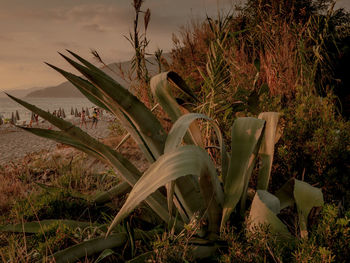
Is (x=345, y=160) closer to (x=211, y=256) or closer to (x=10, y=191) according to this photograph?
(x=211, y=256)

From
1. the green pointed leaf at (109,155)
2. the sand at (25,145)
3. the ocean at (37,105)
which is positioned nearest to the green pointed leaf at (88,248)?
the green pointed leaf at (109,155)

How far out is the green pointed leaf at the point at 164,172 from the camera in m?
0.90

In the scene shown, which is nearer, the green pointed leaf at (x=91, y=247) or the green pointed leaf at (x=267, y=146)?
the green pointed leaf at (x=91, y=247)

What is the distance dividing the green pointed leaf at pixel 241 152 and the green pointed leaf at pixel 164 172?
0.37 m

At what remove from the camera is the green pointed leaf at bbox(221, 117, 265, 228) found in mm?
1418

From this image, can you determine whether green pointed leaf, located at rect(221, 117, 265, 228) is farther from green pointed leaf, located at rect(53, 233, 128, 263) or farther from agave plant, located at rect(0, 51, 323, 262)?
green pointed leaf, located at rect(53, 233, 128, 263)

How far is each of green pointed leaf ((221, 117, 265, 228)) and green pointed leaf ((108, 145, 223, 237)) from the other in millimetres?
374

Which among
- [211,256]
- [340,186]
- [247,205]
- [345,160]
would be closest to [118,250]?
[211,256]

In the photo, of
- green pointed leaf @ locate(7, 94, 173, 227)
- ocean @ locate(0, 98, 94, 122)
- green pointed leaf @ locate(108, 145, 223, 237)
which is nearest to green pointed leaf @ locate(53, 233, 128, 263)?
green pointed leaf @ locate(7, 94, 173, 227)

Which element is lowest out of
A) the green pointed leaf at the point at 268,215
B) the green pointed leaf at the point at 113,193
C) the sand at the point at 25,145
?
the sand at the point at 25,145

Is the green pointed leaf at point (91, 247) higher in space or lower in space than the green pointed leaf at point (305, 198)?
lower

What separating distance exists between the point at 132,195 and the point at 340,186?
1.51 m

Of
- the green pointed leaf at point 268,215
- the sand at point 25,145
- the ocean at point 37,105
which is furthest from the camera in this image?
the ocean at point 37,105

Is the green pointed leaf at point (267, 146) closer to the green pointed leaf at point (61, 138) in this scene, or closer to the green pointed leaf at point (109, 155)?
the green pointed leaf at point (109, 155)
